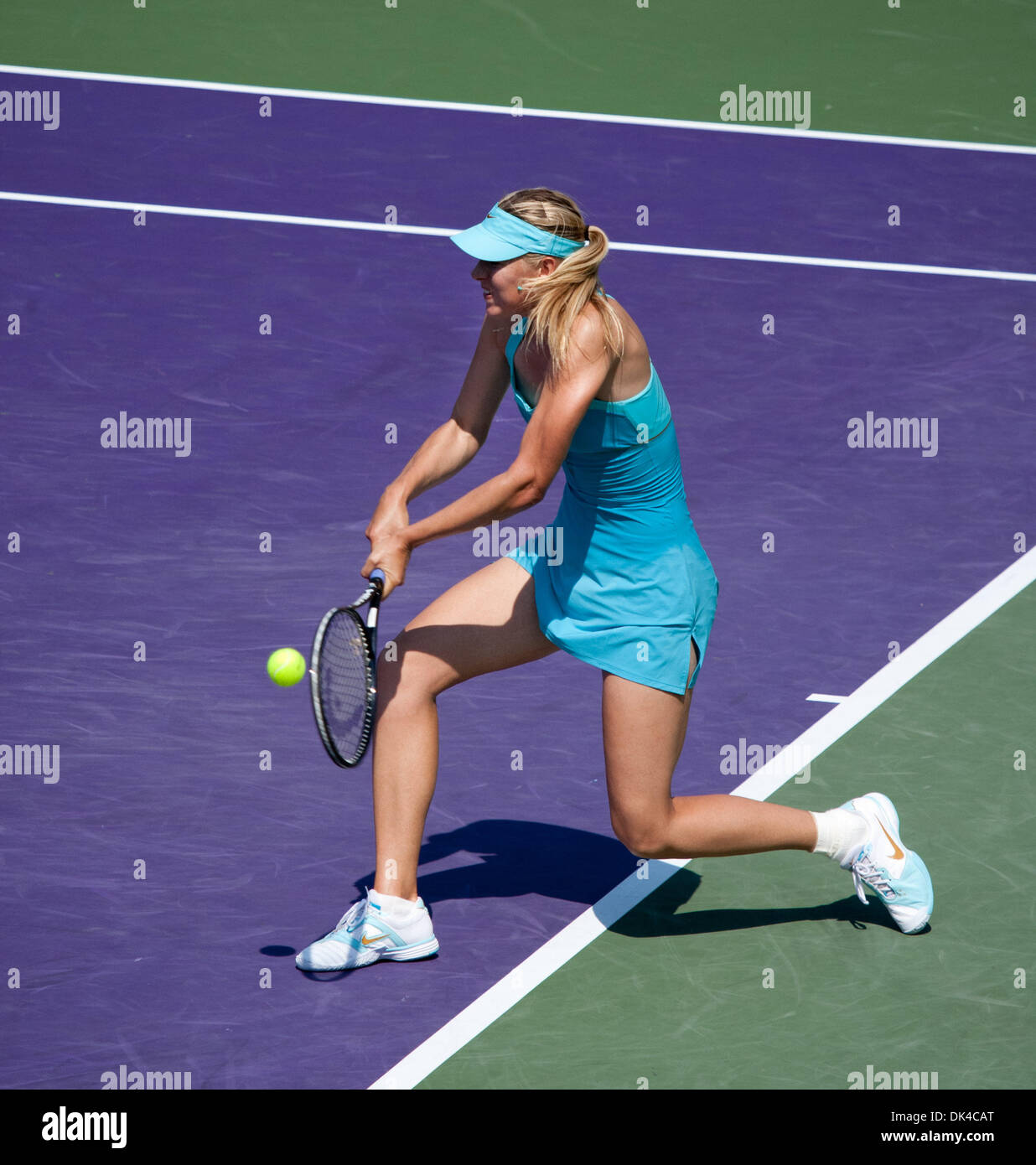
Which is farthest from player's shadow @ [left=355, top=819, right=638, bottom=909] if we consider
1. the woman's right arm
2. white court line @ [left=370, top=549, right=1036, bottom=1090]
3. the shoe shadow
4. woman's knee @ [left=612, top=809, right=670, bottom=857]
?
the woman's right arm

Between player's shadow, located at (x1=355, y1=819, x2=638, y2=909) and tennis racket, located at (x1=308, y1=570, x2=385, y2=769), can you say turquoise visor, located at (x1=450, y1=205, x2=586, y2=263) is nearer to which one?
tennis racket, located at (x1=308, y1=570, x2=385, y2=769)

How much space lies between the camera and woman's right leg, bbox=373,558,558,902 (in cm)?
504

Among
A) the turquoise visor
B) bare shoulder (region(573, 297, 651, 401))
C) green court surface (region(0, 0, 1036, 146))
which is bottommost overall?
bare shoulder (region(573, 297, 651, 401))

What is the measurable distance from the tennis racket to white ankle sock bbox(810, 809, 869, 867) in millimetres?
1448

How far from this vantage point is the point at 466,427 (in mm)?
5203

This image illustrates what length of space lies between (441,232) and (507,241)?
5533 mm

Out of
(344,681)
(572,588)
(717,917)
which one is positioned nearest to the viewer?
(344,681)

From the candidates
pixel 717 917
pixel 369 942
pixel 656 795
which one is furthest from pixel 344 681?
pixel 717 917

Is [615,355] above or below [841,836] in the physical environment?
above

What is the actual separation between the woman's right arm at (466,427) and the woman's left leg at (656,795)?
823mm

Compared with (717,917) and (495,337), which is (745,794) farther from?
(495,337)

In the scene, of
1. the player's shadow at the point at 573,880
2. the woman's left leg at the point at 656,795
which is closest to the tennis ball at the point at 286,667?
the player's shadow at the point at 573,880
